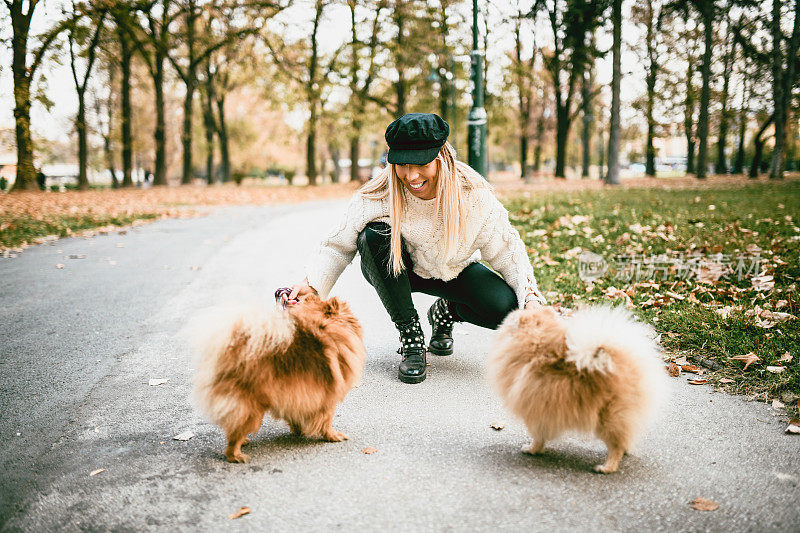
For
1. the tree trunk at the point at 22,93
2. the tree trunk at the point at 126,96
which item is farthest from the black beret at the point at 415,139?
the tree trunk at the point at 126,96

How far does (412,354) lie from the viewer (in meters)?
3.67

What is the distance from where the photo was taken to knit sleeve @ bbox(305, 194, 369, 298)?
131 inches

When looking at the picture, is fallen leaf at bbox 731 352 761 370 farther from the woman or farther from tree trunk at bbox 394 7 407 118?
tree trunk at bbox 394 7 407 118

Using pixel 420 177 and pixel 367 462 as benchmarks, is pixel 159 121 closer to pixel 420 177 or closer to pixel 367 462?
pixel 420 177

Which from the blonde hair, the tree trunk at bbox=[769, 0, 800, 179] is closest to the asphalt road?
the blonde hair

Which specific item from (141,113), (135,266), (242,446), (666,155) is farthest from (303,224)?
(666,155)

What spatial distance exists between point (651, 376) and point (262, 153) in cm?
4884

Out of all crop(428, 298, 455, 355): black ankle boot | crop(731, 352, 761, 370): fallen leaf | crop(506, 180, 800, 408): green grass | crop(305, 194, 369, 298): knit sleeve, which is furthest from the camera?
crop(428, 298, 455, 355): black ankle boot

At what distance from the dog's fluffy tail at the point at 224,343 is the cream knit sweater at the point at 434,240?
0.89 meters

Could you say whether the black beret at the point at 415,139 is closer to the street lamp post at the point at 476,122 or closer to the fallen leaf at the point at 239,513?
the fallen leaf at the point at 239,513

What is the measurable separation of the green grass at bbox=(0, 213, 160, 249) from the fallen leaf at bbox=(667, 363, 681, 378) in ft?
32.1

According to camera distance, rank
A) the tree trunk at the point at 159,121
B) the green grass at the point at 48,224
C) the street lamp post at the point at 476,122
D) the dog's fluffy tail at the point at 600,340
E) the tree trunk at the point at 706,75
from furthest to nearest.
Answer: the tree trunk at the point at 159,121, the tree trunk at the point at 706,75, the street lamp post at the point at 476,122, the green grass at the point at 48,224, the dog's fluffy tail at the point at 600,340

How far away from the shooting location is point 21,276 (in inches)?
266

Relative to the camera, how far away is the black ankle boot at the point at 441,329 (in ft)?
13.6
